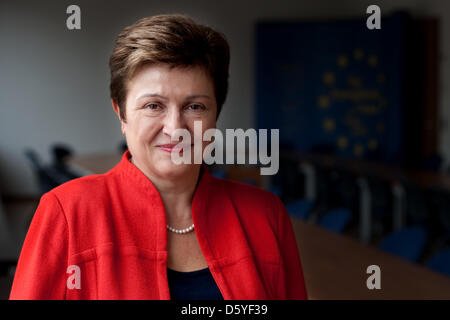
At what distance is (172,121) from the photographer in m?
0.97

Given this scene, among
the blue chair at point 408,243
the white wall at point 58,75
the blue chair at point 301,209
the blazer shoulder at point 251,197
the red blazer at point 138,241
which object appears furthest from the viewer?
the white wall at point 58,75

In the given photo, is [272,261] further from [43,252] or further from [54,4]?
[54,4]

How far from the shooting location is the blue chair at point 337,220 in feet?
9.68

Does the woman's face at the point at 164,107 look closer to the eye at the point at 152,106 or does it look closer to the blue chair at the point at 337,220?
the eye at the point at 152,106

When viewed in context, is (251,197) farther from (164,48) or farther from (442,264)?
(442,264)

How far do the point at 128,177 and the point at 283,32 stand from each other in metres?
8.68

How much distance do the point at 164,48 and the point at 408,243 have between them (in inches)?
76.8

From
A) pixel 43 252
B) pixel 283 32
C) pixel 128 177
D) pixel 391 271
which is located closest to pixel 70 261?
pixel 43 252

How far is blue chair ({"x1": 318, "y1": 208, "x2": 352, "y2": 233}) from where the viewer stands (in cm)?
295

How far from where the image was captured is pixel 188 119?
3.25ft

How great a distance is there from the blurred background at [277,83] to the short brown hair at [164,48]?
5.89 m

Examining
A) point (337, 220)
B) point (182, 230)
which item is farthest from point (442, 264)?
point (182, 230)

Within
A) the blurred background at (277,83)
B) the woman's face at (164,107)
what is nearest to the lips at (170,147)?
the woman's face at (164,107)
